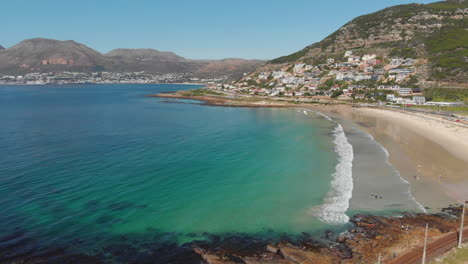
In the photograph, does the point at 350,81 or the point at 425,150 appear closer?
the point at 425,150

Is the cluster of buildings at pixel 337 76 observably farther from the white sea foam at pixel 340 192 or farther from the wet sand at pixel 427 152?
the white sea foam at pixel 340 192

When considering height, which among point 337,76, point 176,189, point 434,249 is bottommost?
point 176,189

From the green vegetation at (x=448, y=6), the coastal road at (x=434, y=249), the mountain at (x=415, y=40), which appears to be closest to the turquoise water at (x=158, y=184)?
the coastal road at (x=434, y=249)

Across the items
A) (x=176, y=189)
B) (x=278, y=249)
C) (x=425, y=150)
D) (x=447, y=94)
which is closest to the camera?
(x=278, y=249)

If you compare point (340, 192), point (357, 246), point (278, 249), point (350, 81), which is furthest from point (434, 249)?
point (350, 81)

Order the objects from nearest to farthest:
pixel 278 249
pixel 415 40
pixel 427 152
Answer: pixel 278 249, pixel 427 152, pixel 415 40

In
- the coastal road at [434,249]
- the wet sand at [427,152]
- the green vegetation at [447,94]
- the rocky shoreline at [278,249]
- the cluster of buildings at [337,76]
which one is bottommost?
the rocky shoreline at [278,249]

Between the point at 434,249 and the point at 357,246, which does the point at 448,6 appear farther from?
the point at 357,246
